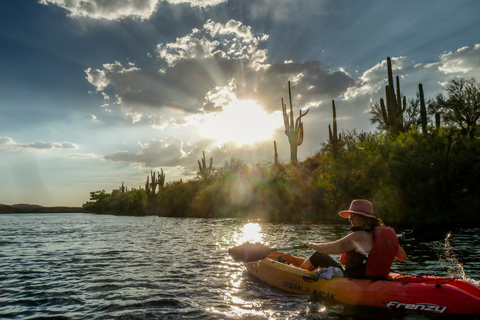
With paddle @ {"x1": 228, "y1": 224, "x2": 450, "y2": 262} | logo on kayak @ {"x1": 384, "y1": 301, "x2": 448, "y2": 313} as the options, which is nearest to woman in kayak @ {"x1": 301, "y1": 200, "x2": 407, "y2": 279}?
logo on kayak @ {"x1": 384, "y1": 301, "x2": 448, "y2": 313}

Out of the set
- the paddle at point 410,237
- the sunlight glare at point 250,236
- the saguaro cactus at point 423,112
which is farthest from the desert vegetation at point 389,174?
the paddle at point 410,237

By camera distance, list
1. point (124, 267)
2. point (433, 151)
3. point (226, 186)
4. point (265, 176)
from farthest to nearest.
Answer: point (226, 186) → point (265, 176) → point (433, 151) → point (124, 267)

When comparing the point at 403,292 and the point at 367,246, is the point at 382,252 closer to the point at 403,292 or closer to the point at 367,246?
the point at 367,246

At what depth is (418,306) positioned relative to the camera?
17.5 ft

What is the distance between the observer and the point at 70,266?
9977 mm

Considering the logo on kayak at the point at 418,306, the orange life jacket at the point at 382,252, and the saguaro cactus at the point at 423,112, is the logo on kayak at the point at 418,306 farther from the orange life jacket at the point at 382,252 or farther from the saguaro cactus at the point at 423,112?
the saguaro cactus at the point at 423,112

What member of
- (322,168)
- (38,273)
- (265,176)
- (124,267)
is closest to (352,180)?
(322,168)

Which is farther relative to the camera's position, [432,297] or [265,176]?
[265,176]

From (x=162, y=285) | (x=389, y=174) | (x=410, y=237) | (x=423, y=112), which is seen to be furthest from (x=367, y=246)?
(x=423, y=112)

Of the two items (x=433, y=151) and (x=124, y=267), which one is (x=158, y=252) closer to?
(x=124, y=267)

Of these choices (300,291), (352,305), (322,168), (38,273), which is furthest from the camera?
(322,168)

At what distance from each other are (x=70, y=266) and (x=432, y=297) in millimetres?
9199

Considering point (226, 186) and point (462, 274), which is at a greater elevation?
point (226, 186)

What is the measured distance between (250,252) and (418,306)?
3.17 meters
